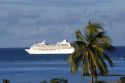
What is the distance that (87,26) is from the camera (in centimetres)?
4756

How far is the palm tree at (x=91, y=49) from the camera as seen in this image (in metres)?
47.5

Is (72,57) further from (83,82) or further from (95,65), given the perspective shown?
(83,82)

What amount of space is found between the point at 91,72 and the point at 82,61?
1.19 m

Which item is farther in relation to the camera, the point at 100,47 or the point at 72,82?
the point at 72,82

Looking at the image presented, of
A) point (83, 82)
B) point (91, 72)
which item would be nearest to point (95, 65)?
point (91, 72)

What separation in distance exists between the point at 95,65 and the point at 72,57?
6.24ft

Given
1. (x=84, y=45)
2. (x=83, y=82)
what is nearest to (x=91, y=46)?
(x=84, y=45)

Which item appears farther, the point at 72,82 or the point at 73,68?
the point at 72,82

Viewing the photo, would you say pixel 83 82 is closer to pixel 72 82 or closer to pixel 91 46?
pixel 72 82

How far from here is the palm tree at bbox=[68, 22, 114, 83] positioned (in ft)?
156

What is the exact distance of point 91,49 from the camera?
47.7 m

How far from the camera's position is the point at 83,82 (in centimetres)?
8112

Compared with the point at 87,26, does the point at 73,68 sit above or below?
below

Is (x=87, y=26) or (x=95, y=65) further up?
(x=87, y=26)
